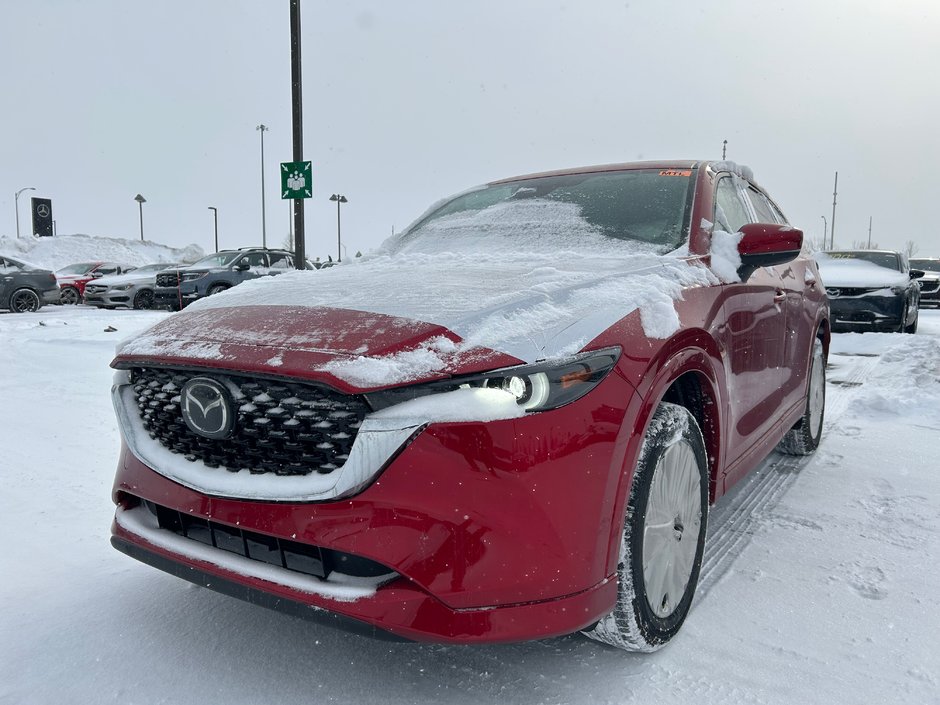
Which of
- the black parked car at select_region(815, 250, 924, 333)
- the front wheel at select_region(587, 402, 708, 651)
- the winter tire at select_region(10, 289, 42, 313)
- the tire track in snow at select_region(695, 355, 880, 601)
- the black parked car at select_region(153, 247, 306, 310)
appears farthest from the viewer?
the winter tire at select_region(10, 289, 42, 313)

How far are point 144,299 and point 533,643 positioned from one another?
17.3 metres

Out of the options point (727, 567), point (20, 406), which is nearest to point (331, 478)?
point (727, 567)

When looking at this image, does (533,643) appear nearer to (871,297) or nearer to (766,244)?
(766,244)

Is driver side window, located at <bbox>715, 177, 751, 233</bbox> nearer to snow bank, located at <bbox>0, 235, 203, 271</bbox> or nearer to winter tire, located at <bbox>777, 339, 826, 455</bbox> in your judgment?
winter tire, located at <bbox>777, 339, 826, 455</bbox>

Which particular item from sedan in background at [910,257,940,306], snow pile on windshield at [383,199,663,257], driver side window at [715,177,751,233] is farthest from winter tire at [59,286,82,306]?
sedan in background at [910,257,940,306]

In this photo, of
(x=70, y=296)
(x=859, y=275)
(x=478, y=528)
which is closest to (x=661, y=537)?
(x=478, y=528)

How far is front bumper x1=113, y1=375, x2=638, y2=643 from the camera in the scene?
1580 millimetres

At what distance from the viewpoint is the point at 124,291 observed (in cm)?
1706

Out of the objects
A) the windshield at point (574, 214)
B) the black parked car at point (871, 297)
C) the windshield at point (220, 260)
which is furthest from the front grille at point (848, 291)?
the windshield at point (220, 260)

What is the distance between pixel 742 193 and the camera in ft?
11.2

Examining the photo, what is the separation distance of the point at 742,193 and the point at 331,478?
104 inches

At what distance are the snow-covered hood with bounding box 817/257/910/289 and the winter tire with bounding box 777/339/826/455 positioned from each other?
683 cm

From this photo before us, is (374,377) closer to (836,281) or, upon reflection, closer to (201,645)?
(201,645)

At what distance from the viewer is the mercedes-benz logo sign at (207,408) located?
1769mm
